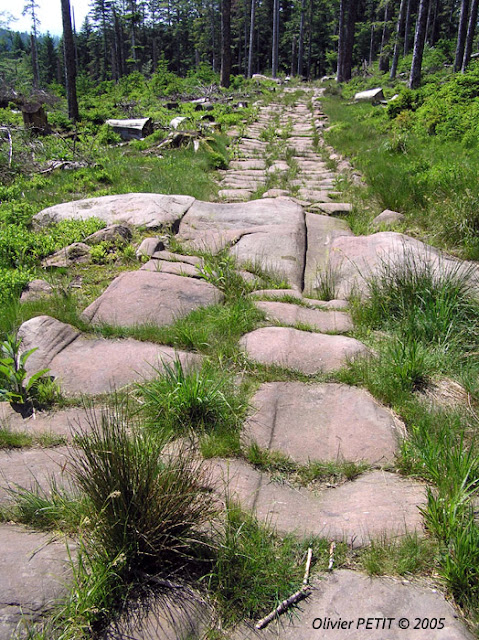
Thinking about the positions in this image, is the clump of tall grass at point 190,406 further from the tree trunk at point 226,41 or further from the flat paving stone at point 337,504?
the tree trunk at point 226,41

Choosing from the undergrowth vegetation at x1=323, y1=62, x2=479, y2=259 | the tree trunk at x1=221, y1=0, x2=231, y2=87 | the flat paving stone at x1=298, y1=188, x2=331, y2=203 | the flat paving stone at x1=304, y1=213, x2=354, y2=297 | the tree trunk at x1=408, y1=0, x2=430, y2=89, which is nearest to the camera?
the flat paving stone at x1=304, y1=213, x2=354, y2=297

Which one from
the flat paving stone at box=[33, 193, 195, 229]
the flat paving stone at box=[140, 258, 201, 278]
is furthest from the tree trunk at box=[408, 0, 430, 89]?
the flat paving stone at box=[140, 258, 201, 278]

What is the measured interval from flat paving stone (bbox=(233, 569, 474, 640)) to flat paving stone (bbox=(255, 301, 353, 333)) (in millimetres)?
2329

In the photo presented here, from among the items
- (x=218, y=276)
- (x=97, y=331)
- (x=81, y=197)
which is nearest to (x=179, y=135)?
(x=81, y=197)

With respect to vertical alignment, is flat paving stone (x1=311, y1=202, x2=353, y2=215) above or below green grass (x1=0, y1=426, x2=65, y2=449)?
above

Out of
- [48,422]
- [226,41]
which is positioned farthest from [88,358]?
[226,41]

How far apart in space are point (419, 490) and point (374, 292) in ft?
6.96

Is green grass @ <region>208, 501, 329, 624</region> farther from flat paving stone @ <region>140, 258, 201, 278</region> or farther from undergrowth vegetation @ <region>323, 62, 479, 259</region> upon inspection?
undergrowth vegetation @ <region>323, 62, 479, 259</region>

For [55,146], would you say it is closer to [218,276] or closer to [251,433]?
[218,276]

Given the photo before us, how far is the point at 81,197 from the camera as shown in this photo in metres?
7.74

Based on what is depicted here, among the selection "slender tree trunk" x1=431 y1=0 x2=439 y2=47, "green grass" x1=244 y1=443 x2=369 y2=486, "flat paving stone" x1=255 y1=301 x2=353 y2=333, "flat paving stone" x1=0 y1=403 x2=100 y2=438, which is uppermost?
"slender tree trunk" x1=431 y1=0 x2=439 y2=47

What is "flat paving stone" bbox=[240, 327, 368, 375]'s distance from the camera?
11.2 ft

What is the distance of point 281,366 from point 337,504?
1.24 m

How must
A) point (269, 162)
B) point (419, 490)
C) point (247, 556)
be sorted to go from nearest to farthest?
1. point (247, 556)
2. point (419, 490)
3. point (269, 162)
